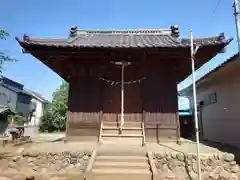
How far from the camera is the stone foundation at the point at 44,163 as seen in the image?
550 cm

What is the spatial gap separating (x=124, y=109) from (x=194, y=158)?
3075mm

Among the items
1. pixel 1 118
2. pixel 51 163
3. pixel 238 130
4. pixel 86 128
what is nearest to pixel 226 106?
pixel 238 130

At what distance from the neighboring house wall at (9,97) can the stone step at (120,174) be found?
1033 inches

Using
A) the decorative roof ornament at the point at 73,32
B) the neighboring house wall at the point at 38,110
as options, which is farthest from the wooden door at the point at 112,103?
the neighboring house wall at the point at 38,110

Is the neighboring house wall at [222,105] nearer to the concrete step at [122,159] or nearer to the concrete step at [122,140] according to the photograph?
the concrete step at [122,140]

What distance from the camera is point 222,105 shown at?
1037 cm

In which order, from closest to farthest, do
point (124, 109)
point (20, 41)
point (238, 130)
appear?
point (20, 41)
point (124, 109)
point (238, 130)

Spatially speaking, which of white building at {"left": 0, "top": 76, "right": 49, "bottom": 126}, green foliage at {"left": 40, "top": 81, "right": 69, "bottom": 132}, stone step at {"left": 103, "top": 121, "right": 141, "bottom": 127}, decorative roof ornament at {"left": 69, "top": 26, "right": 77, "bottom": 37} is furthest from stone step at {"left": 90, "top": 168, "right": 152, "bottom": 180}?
green foliage at {"left": 40, "top": 81, "right": 69, "bottom": 132}

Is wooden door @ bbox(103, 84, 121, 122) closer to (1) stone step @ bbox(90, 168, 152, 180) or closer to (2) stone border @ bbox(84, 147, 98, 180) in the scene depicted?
(2) stone border @ bbox(84, 147, 98, 180)

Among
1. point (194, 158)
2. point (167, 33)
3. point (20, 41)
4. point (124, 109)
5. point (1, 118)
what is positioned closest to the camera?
point (194, 158)

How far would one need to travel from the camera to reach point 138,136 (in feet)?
23.5

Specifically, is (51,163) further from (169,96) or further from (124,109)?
(169,96)

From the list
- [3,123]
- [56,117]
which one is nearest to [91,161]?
[3,123]

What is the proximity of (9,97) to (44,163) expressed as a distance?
25.6 metres
